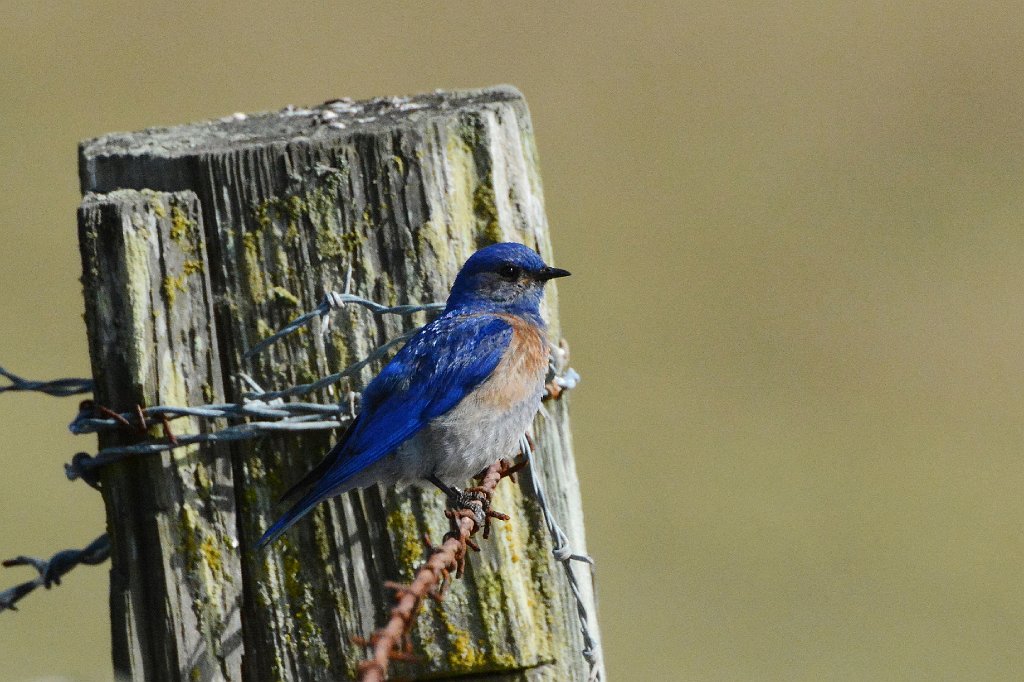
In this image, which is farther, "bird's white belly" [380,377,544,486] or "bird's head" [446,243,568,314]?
"bird's white belly" [380,377,544,486]

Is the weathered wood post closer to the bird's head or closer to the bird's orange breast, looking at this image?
the bird's head

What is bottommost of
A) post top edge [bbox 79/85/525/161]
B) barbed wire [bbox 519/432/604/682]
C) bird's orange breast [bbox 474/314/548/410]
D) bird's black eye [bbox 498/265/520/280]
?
barbed wire [bbox 519/432/604/682]

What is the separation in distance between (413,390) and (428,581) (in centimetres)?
133

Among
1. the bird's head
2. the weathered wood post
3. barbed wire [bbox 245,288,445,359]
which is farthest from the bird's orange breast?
barbed wire [bbox 245,288,445,359]

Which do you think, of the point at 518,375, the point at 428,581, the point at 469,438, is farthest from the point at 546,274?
the point at 428,581

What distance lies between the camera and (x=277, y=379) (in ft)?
10.2

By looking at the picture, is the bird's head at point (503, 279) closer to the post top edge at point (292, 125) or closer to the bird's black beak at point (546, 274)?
the bird's black beak at point (546, 274)

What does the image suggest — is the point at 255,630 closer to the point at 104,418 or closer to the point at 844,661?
the point at 104,418

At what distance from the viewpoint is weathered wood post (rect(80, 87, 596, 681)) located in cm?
300

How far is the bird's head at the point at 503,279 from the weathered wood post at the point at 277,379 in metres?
0.16

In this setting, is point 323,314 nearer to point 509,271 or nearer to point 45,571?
point 509,271

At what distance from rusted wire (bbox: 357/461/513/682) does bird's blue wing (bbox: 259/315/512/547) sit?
262mm

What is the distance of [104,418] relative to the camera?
3070mm

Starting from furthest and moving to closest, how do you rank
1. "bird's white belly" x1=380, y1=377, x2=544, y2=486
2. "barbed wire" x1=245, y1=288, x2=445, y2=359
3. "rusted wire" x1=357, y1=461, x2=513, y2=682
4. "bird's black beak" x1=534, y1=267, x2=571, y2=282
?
"bird's black beak" x1=534, y1=267, x2=571, y2=282
"bird's white belly" x1=380, y1=377, x2=544, y2=486
"barbed wire" x1=245, y1=288, x2=445, y2=359
"rusted wire" x1=357, y1=461, x2=513, y2=682
